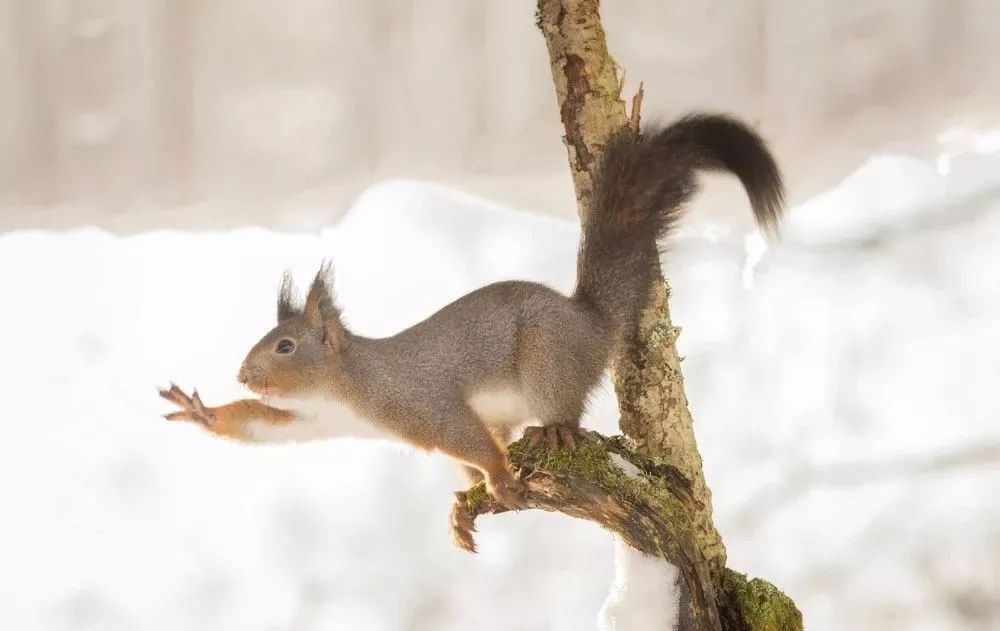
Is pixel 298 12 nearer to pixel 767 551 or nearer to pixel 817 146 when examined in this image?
pixel 817 146

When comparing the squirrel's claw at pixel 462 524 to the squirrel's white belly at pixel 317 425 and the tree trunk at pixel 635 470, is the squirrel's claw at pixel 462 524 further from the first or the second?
the squirrel's white belly at pixel 317 425

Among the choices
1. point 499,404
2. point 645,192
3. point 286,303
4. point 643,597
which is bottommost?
point 643,597

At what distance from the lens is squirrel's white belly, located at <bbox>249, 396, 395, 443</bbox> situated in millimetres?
1973

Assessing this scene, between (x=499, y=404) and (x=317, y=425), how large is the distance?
333 millimetres

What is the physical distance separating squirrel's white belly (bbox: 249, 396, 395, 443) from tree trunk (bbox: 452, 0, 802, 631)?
0.80 ft

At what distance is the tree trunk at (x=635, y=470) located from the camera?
1.90 metres

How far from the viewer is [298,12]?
2.87 m

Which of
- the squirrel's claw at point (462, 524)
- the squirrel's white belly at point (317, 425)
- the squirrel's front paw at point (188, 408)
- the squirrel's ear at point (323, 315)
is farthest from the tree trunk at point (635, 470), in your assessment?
the squirrel's front paw at point (188, 408)

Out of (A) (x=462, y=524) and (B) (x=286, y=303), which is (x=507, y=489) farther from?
(B) (x=286, y=303)

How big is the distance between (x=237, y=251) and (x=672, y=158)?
1.43 metres

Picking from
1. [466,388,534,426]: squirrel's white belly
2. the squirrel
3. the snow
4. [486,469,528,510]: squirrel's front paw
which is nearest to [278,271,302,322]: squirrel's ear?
the squirrel

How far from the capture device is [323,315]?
1993 mm

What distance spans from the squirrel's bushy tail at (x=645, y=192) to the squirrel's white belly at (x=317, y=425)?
0.47 metres

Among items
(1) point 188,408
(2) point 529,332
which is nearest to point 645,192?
(2) point 529,332
